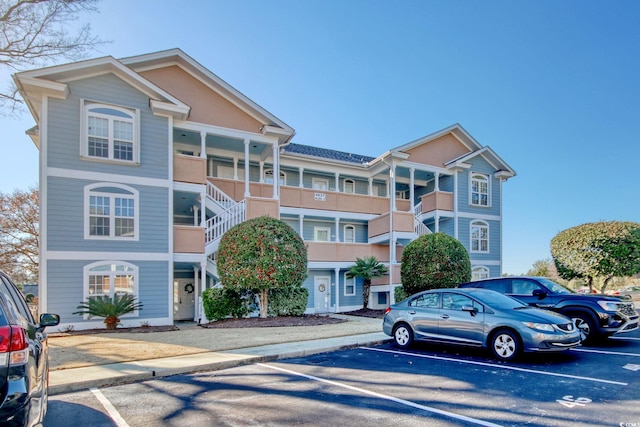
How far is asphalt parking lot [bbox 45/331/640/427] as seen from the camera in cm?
499

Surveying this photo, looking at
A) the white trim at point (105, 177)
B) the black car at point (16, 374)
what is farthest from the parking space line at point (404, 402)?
the white trim at point (105, 177)

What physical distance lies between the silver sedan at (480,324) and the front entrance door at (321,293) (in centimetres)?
1066

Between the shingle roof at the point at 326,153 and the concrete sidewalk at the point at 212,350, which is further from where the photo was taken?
the shingle roof at the point at 326,153

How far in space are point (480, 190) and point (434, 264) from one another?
911 centimetres

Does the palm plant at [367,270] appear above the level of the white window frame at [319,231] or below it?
below

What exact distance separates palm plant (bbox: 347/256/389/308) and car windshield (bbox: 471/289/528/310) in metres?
10.0

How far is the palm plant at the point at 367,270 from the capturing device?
19266 mm

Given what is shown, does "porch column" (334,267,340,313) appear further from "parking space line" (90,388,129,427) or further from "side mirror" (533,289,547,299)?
"parking space line" (90,388,129,427)

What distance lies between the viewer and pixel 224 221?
54.1 feet

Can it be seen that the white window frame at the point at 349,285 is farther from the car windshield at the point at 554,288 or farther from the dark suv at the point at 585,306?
the car windshield at the point at 554,288

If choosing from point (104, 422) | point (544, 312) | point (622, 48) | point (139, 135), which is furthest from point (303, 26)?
point (622, 48)

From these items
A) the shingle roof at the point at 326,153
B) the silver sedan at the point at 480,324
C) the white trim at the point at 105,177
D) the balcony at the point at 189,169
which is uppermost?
the shingle roof at the point at 326,153

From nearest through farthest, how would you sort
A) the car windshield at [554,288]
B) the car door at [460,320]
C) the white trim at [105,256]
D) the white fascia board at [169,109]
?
the car door at [460,320]
the car windshield at [554,288]
the white trim at [105,256]
the white fascia board at [169,109]

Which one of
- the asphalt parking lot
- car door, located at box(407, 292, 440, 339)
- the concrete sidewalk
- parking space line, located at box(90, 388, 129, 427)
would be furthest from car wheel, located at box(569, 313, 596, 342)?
parking space line, located at box(90, 388, 129, 427)
